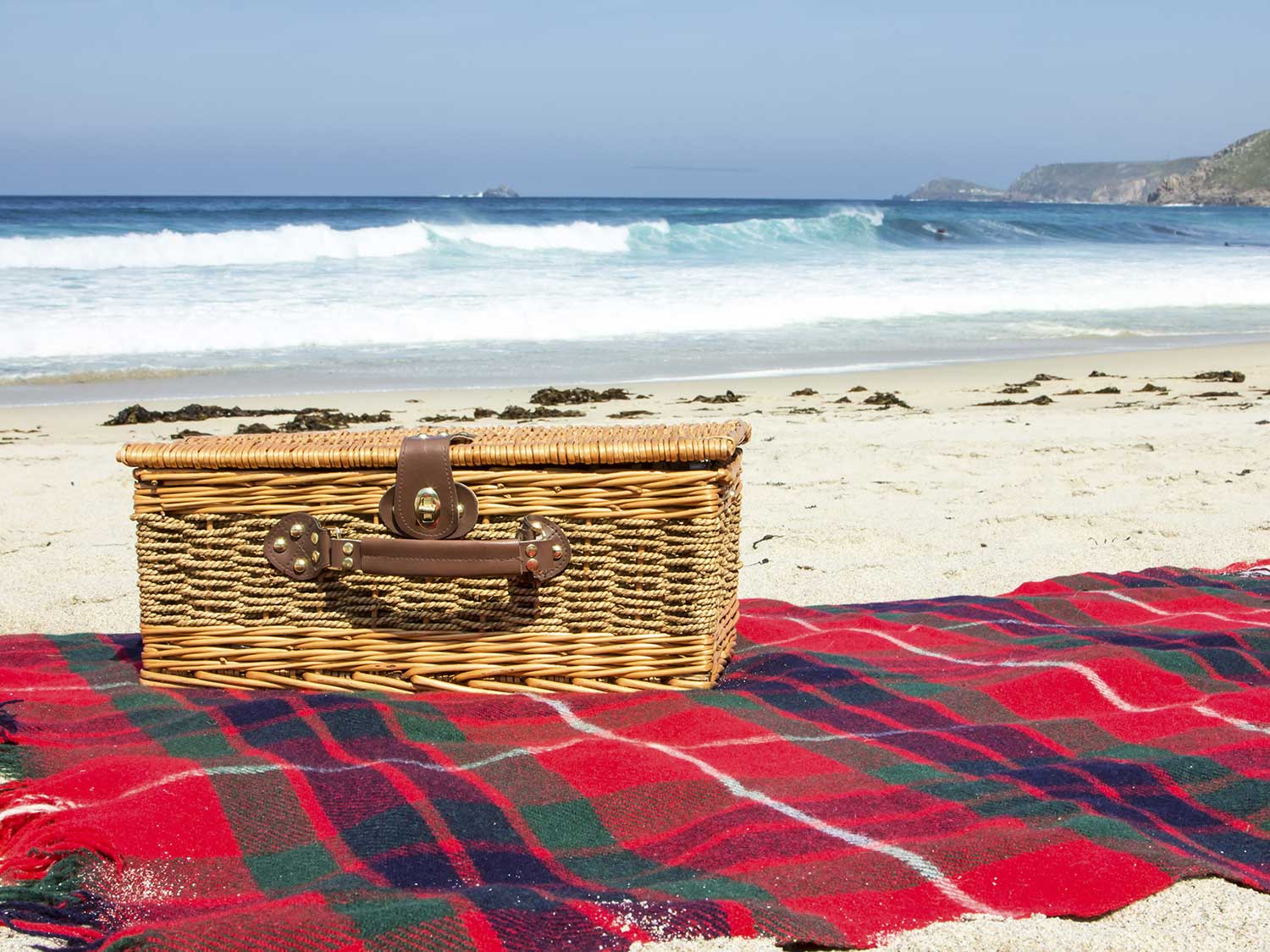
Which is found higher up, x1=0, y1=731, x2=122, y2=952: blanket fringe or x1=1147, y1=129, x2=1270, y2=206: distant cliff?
x1=1147, y1=129, x2=1270, y2=206: distant cliff

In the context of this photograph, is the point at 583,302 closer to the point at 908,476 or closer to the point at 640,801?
the point at 908,476

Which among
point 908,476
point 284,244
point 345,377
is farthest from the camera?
point 284,244

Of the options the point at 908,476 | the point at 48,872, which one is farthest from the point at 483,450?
the point at 908,476

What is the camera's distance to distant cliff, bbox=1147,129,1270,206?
290 feet

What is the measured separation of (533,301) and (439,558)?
1224 cm

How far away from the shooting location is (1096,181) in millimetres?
123062

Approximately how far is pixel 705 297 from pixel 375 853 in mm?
13520

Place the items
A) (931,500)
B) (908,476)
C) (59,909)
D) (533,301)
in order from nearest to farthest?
1. (59,909)
2. (931,500)
3. (908,476)
4. (533,301)

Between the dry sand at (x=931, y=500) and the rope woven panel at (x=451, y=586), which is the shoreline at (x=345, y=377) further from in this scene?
the rope woven panel at (x=451, y=586)

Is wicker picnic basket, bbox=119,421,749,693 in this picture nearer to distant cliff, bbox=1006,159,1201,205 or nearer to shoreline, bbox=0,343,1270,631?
shoreline, bbox=0,343,1270,631

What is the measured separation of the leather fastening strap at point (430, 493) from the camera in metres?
2.30

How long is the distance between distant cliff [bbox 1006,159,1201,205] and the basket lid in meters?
110

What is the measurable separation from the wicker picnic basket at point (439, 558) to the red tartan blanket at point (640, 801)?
94 mm

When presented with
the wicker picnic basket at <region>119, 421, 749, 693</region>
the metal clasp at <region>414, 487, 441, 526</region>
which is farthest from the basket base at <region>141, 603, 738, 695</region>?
the metal clasp at <region>414, 487, 441, 526</region>
